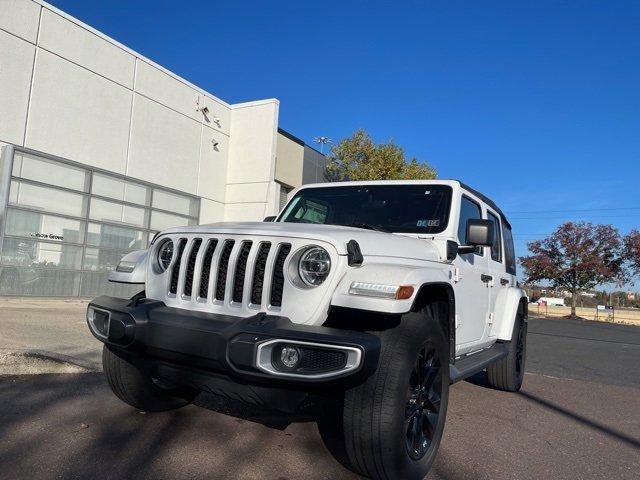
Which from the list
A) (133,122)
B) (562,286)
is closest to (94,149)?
(133,122)

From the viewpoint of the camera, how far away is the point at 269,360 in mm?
2498

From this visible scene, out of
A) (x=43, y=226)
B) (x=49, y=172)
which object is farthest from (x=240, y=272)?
(x=49, y=172)

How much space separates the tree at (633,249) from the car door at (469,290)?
32558 millimetres

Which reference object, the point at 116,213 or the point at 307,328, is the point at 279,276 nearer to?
the point at 307,328

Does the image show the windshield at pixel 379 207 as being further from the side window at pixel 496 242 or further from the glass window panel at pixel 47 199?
the glass window panel at pixel 47 199

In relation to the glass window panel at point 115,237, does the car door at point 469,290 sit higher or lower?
lower

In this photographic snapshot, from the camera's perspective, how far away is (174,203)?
16578 millimetres

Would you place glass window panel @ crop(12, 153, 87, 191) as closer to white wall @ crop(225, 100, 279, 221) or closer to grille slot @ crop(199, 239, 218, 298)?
white wall @ crop(225, 100, 279, 221)

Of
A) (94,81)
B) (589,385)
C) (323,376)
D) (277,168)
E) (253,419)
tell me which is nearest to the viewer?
(323,376)

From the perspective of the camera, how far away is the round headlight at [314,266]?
110 inches

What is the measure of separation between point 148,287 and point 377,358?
1606mm

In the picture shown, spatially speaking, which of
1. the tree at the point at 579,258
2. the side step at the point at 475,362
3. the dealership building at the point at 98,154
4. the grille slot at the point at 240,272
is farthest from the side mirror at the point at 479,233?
the tree at the point at 579,258

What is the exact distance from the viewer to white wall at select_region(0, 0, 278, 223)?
12.3 metres

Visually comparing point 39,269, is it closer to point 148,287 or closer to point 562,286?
point 148,287
